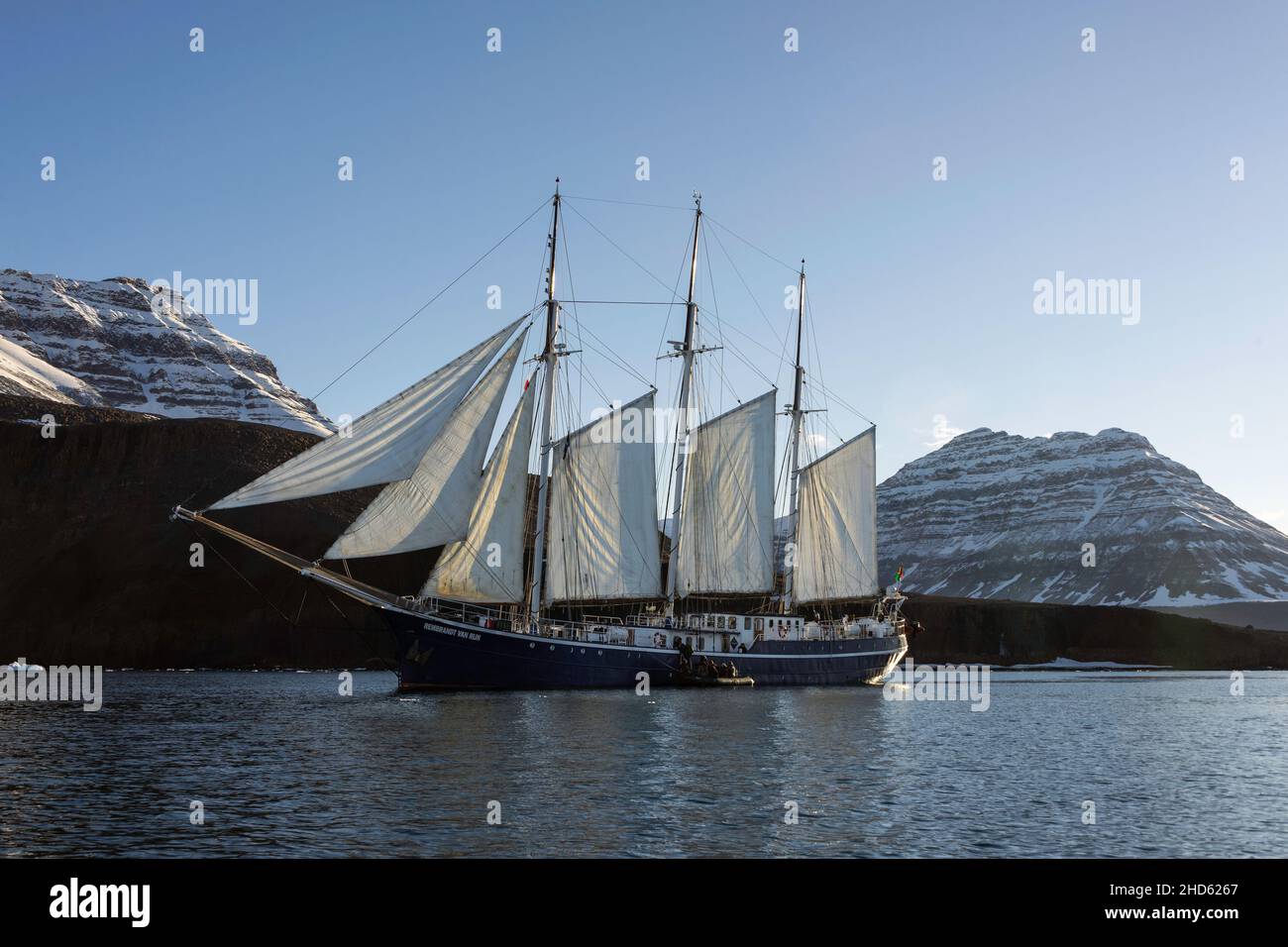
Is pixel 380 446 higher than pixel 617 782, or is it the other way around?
pixel 380 446

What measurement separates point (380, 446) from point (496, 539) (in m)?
13.6

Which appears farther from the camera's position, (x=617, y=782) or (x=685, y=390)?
(x=685, y=390)

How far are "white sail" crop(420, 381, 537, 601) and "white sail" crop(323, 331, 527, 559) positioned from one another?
268cm

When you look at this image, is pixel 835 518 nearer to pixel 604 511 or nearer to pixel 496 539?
pixel 604 511

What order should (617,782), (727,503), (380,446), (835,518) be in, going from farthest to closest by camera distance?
(835,518) < (727,503) < (380,446) < (617,782)

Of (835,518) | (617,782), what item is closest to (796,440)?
(835,518)

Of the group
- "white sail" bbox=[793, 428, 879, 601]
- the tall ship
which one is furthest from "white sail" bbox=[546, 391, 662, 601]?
"white sail" bbox=[793, 428, 879, 601]

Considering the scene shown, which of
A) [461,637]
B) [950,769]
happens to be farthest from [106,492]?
[950,769]

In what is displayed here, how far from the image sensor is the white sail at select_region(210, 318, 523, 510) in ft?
172

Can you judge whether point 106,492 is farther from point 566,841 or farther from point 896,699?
point 566,841

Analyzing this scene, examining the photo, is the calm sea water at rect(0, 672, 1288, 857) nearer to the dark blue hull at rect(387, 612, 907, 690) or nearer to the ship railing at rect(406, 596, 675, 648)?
the dark blue hull at rect(387, 612, 907, 690)

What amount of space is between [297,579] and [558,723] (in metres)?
93.2

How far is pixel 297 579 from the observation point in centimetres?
13488

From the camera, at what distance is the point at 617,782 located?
108ft
